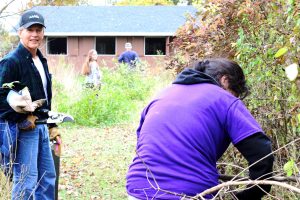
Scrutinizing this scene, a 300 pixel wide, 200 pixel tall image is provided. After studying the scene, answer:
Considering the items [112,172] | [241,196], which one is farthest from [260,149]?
[112,172]

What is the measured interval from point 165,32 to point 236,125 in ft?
90.0

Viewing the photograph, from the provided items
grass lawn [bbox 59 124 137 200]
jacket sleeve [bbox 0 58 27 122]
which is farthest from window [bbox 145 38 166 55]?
jacket sleeve [bbox 0 58 27 122]

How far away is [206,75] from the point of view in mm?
2910

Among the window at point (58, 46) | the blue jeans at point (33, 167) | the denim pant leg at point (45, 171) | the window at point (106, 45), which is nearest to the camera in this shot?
the blue jeans at point (33, 167)

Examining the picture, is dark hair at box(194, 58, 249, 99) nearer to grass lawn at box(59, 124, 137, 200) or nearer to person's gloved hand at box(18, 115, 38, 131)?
person's gloved hand at box(18, 115, 38, 131)

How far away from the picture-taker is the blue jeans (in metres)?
4.43

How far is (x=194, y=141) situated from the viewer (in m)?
2.74

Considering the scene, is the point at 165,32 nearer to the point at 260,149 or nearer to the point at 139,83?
the point at 139,83

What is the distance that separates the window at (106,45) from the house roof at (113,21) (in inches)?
24.2

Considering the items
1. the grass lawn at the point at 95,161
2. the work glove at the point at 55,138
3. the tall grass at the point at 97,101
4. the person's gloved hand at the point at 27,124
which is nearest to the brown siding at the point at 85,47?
the tall grass at the point at 97,101

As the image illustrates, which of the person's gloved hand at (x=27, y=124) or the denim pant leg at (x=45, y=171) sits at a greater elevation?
the person's gloved hand at (x=27, y=124)

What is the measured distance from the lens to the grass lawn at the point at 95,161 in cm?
676

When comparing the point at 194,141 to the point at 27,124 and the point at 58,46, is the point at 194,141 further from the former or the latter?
the point at 58,46

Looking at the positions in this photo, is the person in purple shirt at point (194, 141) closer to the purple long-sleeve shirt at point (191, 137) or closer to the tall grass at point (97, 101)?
the purple long-sleeve shirt at point (191, 137)
